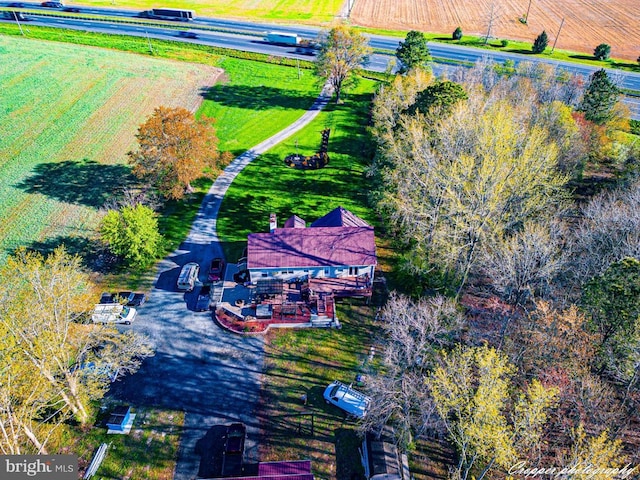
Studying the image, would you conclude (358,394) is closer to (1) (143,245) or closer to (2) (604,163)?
(1) (143,245)

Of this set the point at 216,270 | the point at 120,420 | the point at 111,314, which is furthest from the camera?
the point at 216,270

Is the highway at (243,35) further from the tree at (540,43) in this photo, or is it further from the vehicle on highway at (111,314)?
the vehicle on highway at (111,314)

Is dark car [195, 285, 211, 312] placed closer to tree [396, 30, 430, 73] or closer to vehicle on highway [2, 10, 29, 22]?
tree [396, 30, 430, 73]

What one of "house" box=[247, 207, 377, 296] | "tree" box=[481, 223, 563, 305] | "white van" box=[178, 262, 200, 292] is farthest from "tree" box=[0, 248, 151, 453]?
"tree" box=[481, 223, 563, 305]

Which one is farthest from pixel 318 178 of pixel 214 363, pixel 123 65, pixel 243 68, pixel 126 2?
pixel 126 2

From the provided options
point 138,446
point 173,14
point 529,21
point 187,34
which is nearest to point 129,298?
point 138,446

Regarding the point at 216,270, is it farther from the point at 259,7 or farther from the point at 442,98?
the point at 259,7
